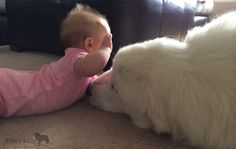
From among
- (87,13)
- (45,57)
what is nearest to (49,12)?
(45,57)

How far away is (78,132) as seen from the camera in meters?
1.05

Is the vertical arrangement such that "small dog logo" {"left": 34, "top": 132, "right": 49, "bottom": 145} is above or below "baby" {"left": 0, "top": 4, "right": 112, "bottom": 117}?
below

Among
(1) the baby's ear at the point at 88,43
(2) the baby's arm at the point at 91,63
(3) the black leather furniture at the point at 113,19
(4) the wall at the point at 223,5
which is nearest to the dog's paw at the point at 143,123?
(2) the baby's arm at the point at 91,63

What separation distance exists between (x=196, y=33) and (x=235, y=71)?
0.18 metres

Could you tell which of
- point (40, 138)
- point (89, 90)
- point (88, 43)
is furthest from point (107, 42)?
point (40, 138)

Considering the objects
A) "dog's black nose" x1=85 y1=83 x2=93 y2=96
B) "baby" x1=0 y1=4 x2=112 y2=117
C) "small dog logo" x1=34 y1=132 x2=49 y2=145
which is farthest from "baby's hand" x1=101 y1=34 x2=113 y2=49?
"small dog logo" x1=34 y1=132 x2=49 y2=145

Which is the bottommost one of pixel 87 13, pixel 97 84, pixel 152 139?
pixel 152 139

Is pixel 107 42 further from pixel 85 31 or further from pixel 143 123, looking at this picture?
pixel 143 123

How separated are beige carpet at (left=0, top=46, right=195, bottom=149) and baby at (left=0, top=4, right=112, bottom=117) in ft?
0.16

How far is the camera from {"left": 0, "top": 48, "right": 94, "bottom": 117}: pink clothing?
1.12m

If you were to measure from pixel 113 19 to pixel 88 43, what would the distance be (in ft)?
1.08

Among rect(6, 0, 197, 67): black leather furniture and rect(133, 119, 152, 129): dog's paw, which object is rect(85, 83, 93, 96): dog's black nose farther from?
rect(6, 0, 197, 67): black leather furniture

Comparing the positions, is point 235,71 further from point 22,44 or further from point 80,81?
point 22,44

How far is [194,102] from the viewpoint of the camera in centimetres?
86
